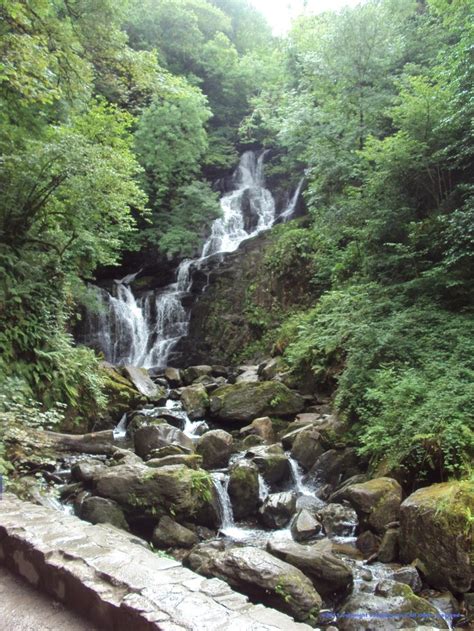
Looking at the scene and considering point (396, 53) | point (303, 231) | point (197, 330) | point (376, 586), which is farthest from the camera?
point (197, 330)

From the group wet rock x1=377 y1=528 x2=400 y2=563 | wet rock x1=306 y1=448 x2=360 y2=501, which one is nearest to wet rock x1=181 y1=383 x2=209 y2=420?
wet rock x1=306 y1=448 x2=360 y2=501

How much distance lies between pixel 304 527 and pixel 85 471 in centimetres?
342

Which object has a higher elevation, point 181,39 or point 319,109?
point 181,39

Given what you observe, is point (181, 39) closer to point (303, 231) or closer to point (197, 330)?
point (303, 231)

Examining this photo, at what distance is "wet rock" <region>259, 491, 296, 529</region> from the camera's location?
6.68 meters

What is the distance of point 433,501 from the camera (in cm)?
518

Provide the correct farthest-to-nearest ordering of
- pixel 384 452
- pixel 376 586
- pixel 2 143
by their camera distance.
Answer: pixel 2 143 → pixel 384 452 → pixel 376 586

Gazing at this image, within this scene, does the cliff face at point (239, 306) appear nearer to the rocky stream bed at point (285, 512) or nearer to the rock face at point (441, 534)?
the rocky stream bed at point (285, 512)

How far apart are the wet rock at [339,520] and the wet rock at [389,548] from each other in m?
0.70

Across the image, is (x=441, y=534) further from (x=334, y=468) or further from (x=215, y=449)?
(x=215, y=449)

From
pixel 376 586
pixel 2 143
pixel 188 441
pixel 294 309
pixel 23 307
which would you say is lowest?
pixel 376 586

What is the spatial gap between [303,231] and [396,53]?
637 centimetres

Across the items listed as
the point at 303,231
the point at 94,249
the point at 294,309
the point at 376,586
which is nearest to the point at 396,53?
the point at 303,231

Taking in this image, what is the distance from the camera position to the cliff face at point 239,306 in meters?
16.8
